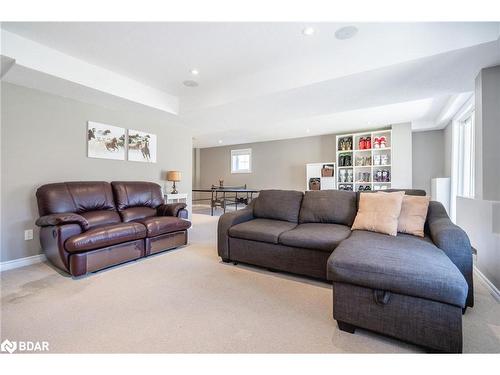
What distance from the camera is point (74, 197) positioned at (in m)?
2.84

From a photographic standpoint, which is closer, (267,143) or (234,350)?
(234,350)

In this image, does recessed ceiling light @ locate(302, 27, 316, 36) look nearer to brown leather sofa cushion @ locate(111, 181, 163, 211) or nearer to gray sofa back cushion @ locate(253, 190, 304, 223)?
gray sofa back cushion @ locate(253, 190, 304, 223)

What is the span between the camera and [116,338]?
1.42 meters

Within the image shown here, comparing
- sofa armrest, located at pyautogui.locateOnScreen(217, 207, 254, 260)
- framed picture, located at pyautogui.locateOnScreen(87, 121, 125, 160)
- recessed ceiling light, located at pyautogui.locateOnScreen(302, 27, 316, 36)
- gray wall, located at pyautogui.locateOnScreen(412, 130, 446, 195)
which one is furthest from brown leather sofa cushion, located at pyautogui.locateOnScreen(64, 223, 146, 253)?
gray wall, located at pyautogui.locateOnScreen(412, 130, 446, 195)

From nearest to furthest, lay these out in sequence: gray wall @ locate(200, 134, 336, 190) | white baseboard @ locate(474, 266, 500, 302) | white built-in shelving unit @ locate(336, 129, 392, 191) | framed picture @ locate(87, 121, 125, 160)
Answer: white baseboard @ locate(474, 266, 500, 302) < framed picture @ locate(87, 121, 125, 160) < white built-in shelving unit @ locate(336, 129, 392, 191) < gray wall @ locate(200, 134, 336, 190)

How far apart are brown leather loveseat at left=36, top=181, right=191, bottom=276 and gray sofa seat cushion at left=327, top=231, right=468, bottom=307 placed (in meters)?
2.30

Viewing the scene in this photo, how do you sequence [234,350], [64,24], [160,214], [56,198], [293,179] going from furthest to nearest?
[293,179] → [160,214] → [56,198] → [64,24] → [234,350]

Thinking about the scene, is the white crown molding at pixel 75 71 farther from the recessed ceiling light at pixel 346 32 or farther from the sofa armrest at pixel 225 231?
the recessed ceiling light at pixel 346 32

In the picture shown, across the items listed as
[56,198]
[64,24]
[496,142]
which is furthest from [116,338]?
[496,142]

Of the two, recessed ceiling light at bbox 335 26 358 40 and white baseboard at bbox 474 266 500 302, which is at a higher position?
recessed ceiling light at bbox 335 26 358 40

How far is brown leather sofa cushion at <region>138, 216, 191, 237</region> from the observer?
2901mm

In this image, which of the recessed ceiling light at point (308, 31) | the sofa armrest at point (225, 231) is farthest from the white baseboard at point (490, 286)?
the recessed ceiling light at point (308, 31)
